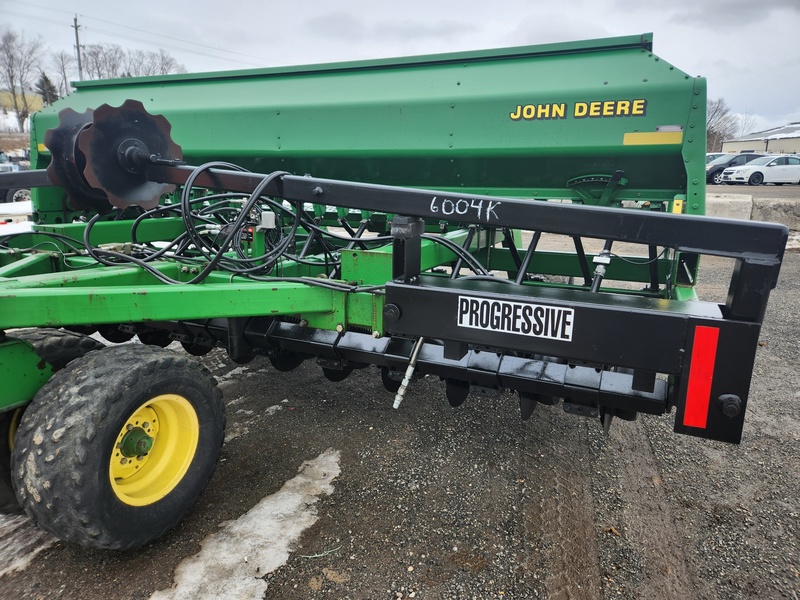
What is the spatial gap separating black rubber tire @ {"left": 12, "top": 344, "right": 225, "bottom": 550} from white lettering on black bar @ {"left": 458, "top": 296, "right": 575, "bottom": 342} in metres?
1.13

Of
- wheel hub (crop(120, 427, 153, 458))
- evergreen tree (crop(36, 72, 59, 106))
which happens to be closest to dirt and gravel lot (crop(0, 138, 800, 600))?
wheel hub (crop(120, 427, 153, 458))

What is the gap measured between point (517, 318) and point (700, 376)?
58 cm

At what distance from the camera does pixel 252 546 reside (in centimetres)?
225

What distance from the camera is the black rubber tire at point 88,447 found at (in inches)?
72.0

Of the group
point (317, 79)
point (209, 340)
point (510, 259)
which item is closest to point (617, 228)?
point (209, 340)

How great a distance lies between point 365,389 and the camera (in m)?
3.87

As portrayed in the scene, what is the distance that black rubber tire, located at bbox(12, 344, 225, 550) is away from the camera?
1828mm

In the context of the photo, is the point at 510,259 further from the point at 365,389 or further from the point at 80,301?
the point at 80,301

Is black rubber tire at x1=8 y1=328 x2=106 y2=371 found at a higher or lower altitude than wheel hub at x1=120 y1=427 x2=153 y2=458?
higher

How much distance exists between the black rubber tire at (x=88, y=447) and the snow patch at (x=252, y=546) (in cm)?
21

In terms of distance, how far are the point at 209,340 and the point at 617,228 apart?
7.30ft

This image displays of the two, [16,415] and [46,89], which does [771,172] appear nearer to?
[16,415]

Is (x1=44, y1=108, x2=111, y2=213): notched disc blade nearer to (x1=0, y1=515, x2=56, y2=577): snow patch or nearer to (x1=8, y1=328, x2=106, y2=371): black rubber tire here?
(x1=8, y1=328, x2=106, y2=371): black rubber tire

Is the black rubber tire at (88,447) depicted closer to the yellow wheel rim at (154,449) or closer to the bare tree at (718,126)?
the yellow wheel rim at (154,449)
